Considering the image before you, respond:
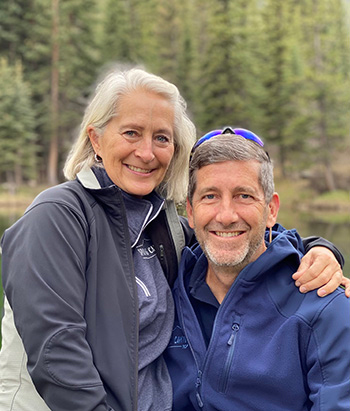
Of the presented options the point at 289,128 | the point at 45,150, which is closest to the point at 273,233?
the point at 289,128

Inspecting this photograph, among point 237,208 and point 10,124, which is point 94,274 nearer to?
point 237,208

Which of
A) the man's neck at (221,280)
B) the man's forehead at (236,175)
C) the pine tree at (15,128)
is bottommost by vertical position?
the pine tree at (15,128)

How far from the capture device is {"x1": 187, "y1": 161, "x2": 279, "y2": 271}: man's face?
2549mm

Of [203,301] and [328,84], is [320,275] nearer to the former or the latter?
[203,301]

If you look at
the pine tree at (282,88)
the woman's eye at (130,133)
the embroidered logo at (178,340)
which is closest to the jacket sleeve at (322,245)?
the embroidered logo at (178,340)

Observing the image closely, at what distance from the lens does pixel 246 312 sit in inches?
96.6

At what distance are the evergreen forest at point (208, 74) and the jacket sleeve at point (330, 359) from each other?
27385 millimetres

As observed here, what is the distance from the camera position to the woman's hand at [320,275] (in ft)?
7.66

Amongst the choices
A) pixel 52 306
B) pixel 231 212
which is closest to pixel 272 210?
pixel 231 212

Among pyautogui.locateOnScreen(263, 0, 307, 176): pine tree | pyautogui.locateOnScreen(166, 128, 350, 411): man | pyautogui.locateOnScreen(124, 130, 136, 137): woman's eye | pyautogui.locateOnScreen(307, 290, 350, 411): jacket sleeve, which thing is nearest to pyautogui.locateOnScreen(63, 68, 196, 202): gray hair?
pyautogui.locateOnScreen(124, 130, 136, 137): woman's eye

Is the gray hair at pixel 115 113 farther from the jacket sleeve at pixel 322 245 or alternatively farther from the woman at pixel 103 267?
the jacket sleeve at pixel 322 245

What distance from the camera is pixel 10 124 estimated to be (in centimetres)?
3116

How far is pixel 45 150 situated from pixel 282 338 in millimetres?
34510

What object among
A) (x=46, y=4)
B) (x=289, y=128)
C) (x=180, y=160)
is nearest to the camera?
(x=180, y=160)
